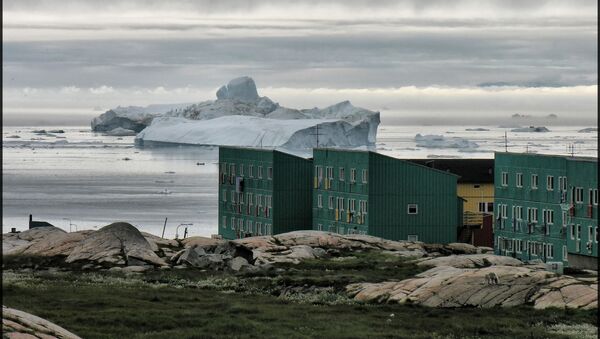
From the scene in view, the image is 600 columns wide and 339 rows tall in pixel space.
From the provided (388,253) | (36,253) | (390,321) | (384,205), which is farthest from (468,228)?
(390,321)

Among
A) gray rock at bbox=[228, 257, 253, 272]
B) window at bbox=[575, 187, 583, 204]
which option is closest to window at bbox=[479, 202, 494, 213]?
window at bbox=[575, 187, 583, 204]

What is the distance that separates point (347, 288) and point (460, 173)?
37722 millimetres

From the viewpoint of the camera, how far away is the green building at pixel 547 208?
56.3 meters

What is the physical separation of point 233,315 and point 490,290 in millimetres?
8847

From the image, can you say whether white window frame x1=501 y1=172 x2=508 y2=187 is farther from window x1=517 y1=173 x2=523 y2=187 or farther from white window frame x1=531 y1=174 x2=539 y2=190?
white window frame x1=531 y1=174 x2=539 y2=190

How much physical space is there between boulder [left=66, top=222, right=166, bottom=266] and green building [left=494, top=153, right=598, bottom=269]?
61.0 feet

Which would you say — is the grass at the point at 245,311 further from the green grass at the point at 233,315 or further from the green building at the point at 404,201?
the green building at the point at 404,201

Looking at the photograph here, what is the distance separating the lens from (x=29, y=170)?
187000mm

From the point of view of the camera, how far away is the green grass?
30781mm

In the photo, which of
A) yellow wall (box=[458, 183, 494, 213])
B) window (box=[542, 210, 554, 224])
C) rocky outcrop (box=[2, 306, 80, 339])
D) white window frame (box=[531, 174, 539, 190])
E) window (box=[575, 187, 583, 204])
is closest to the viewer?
rocky outcrop (box=[2, 306, 80, 339])

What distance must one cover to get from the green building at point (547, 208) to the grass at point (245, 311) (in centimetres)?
1313

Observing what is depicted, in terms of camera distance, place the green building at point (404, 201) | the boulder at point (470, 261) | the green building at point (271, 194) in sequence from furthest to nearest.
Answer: the green building at point (271, 194) → the green building at point (404, 201) → the boulder at point (470, 261)

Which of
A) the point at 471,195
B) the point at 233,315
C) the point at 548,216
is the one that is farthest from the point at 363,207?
the point at 233,315

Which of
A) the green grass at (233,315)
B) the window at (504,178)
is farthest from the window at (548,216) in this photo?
the green grass at (233,315)
